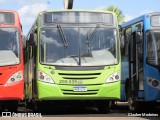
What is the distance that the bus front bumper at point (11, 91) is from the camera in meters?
16.6

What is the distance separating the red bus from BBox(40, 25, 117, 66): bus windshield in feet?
2.76

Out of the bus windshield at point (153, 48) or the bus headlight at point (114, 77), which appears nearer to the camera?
the bus headlight at point (114, 77)

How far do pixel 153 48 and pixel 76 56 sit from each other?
2.78m

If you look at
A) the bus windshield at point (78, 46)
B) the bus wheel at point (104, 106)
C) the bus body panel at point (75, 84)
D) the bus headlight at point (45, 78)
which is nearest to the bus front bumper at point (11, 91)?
the bus body panel at point (75, 84)

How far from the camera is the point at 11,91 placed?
16641mm

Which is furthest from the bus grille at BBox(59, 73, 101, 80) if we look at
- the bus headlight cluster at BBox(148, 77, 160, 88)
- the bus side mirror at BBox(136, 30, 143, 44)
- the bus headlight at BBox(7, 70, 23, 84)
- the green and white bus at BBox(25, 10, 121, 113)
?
the bus side mirror at BBox(136, 30, 143, 44)

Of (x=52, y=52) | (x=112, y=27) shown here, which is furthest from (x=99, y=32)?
(x=52, y=52)

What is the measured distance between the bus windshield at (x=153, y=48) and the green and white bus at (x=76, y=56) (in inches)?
48.1

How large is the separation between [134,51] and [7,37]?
16.1 ft

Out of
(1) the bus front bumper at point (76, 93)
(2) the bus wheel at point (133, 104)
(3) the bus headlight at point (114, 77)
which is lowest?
(2) the bus wheel at point (133, 104)

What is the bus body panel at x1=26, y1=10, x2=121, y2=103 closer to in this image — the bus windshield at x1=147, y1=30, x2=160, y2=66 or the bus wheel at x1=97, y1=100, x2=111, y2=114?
the bus wheel at x1=97, y1=100, x2=111, y2=114

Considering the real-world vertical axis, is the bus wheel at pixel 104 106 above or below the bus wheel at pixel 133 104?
above

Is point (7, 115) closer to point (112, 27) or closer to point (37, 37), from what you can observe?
point (37, 37)

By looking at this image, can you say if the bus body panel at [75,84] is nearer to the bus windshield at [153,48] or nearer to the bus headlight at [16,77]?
the bus headlight at [16,77]
